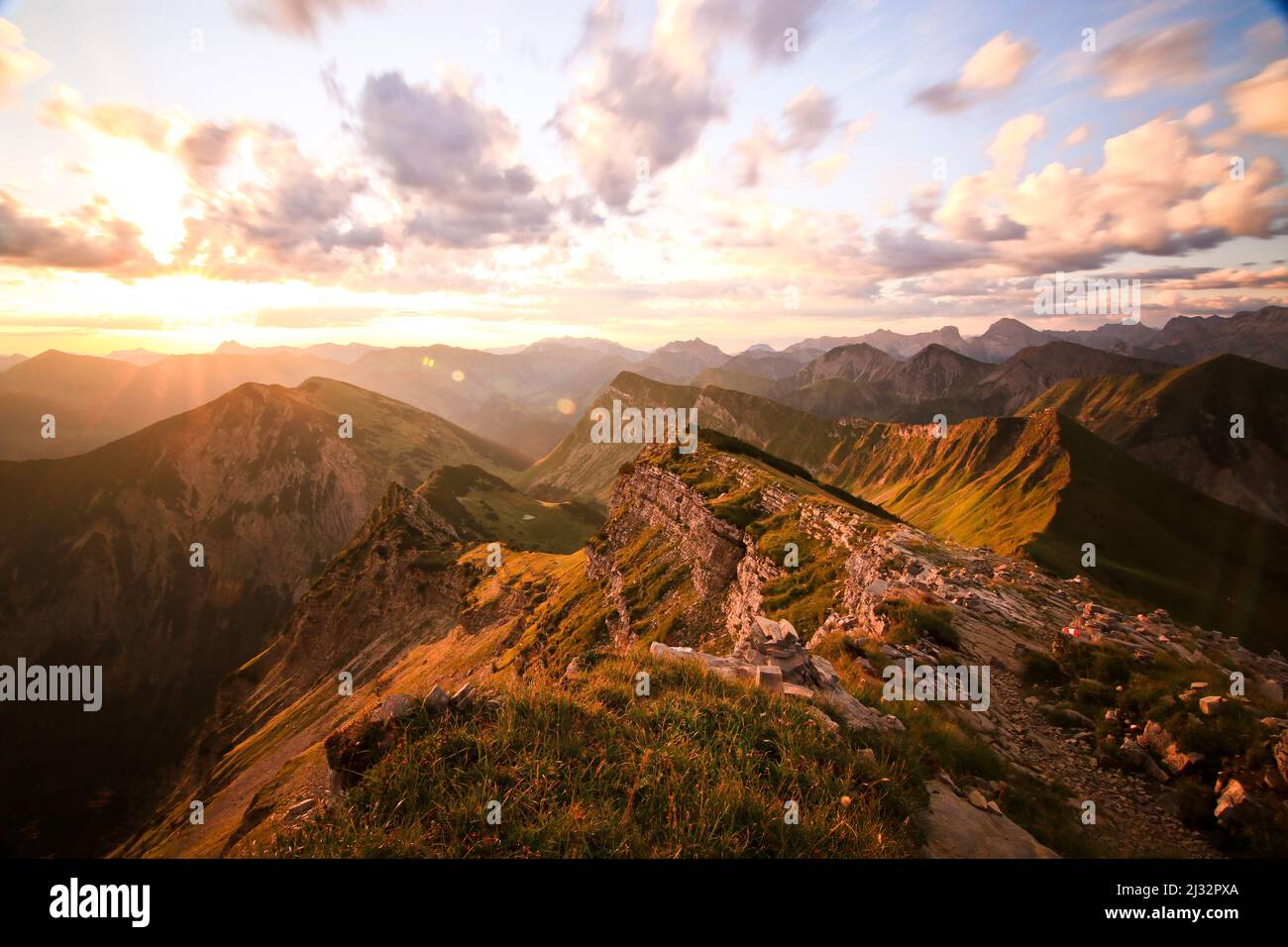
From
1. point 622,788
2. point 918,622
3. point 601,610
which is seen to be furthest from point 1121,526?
point 622,788

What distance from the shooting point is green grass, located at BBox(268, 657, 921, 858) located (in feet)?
20.8

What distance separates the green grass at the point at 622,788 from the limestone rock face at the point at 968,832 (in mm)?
427

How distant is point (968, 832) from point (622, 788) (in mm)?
5397

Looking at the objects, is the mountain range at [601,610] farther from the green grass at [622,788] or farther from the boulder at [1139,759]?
the boulder at [1139,759]

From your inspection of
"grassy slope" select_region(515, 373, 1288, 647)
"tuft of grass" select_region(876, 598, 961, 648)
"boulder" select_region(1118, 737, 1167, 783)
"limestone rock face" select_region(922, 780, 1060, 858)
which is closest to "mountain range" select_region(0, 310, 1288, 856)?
"tuft of grass" select_region(876, 598, 961, 648)

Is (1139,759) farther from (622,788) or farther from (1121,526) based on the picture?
(1121,526)

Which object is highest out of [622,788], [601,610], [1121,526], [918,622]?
[622,788]

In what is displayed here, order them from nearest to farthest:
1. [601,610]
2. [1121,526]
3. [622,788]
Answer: [622,788]
[601,610]
[1121,526]

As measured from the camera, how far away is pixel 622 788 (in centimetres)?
732

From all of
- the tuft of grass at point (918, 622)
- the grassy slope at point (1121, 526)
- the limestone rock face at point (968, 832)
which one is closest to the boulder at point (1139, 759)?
the tuft of grass at point (918, 622)

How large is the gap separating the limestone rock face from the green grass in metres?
0.43
